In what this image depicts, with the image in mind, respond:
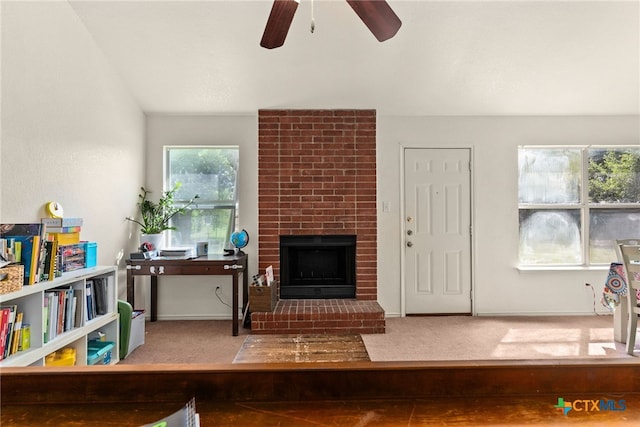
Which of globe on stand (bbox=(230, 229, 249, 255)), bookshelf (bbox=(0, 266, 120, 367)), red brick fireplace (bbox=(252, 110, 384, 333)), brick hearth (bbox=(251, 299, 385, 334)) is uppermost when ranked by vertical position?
red brick fireplace (bbox=(252, 110, 384, 333))

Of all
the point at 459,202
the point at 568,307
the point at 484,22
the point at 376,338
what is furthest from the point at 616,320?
the point at 484,22

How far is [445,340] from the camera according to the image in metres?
3.20

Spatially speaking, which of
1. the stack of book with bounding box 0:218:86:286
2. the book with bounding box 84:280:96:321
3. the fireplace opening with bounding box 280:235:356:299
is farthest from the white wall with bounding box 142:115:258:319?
the stack of book with bounding box 0:218:86:286

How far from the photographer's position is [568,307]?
157 inches

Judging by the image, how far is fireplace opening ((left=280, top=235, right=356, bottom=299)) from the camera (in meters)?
3.85

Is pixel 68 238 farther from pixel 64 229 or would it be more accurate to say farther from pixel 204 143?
pixel 204 143

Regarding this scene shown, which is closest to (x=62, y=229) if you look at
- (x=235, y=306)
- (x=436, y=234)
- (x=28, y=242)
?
(x=28, y=242)

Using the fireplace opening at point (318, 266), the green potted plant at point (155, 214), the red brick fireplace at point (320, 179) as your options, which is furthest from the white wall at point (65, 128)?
the fireplace opening at point (318, 266)

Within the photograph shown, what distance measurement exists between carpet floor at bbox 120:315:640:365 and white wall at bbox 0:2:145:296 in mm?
918

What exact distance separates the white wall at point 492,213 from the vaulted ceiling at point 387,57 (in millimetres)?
174

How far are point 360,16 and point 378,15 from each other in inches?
3.6

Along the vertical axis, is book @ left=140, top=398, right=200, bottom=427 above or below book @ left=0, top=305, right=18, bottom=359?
above

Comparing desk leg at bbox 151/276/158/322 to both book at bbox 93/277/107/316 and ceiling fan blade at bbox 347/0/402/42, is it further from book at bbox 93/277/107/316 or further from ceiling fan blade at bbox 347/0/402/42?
ceiling fan blade at bbox 347/0/402/42

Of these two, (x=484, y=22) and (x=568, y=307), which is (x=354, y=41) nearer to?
(x=484, y=22)
